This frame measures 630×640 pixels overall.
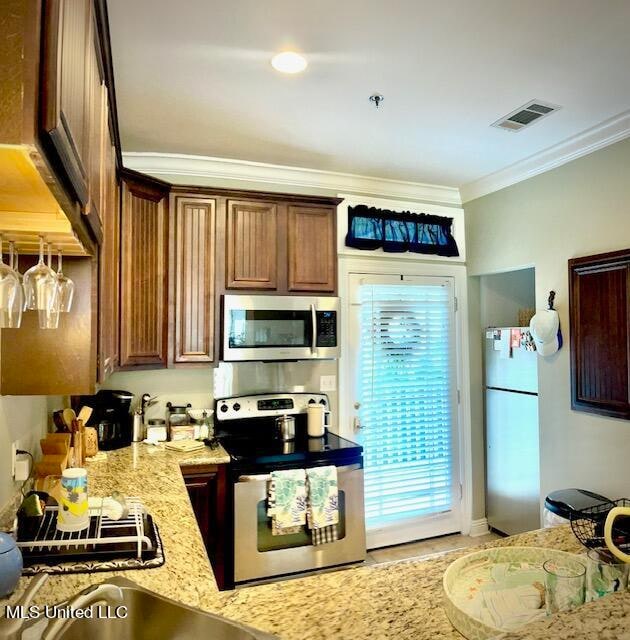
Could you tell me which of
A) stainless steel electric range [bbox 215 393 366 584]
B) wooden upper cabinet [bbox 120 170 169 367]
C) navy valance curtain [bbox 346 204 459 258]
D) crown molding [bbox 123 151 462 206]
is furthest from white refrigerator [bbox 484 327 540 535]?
wooden upper cabinet [bbox 120 170 169 367]

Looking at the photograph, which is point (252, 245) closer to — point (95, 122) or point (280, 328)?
point (280, 328)

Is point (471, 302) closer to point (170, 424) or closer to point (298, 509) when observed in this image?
point (298, 509)

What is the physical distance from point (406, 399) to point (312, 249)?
4.60ft

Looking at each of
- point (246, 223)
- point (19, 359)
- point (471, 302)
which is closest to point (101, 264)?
point (19, 359)

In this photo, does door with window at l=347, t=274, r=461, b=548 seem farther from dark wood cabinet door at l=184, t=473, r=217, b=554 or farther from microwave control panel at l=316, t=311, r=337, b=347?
dark wood cabinet door at l=184, t=473, r=217, b=554

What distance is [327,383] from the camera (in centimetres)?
355

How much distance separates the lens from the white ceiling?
1.83 metres

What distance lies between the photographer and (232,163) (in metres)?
3.34

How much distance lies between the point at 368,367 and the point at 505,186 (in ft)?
5.44

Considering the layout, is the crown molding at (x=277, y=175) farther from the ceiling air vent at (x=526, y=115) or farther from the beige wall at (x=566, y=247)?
the ceiling air vent at (x=526, y=115)

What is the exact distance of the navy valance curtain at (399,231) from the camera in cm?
363

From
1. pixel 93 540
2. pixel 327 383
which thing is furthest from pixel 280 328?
pixel 93 540

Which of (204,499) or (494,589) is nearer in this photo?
(494,589)

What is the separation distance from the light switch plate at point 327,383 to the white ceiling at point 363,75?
152 cm
